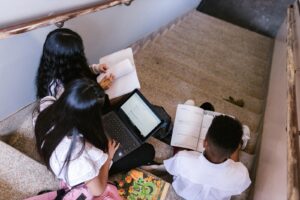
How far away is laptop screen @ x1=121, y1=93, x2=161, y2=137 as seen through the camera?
1.80m

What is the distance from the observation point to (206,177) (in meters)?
1.54

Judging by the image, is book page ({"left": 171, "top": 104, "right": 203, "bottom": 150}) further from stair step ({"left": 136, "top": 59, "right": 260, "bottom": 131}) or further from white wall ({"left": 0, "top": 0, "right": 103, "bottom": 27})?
white wall ({"left": 0, "top": 0, "right": 103, "bottom": 27})

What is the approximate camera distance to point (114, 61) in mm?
1981

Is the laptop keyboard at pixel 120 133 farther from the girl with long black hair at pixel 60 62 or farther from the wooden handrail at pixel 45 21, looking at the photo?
the wooden handrail at pixel 45 21

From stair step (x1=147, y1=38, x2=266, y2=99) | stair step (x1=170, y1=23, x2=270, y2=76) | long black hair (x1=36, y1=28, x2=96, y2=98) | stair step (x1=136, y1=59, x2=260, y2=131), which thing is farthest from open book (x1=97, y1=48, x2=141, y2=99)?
stair step (x1=170, y1=23, x2=270, y2=76)

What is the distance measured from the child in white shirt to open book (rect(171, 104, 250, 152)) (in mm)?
298

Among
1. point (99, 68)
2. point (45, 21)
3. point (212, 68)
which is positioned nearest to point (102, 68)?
point (99, 68)

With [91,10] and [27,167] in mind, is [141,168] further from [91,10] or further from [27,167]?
[91,10]

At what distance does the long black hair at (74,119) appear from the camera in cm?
117

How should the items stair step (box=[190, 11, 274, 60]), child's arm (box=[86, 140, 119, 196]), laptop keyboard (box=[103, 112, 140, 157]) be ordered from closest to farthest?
child's arm (box=[86, 140, 119, 196]) < laptop keyboard (box=[103, 112, 140, 157]) < stair step (box=[190, 11, 274, 60])

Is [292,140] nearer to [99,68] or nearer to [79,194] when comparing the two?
[79,194]

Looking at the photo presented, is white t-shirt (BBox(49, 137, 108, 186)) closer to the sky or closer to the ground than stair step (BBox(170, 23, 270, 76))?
closer to the sky

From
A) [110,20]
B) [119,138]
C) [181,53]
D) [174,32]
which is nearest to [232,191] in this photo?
[119,138]

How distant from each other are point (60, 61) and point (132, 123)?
1.72ft
